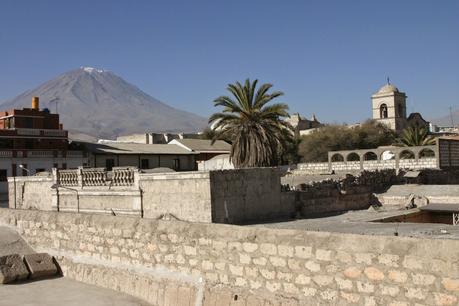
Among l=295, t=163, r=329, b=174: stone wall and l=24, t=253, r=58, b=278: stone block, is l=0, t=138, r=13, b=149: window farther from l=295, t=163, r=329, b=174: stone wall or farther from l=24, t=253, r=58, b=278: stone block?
l=24, t=253, r=58, b=278: stone block

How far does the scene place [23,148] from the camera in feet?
151

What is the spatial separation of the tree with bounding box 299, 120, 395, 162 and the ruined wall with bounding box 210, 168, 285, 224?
139 feet

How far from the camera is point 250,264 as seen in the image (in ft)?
23.2

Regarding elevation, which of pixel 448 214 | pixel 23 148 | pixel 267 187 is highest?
pixel 23 148

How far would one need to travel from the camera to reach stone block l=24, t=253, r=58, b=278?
10516mm

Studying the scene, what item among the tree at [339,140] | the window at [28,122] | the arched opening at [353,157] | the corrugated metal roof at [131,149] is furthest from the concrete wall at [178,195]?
the tree at [339,140]

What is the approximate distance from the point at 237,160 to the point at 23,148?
21.5 meters

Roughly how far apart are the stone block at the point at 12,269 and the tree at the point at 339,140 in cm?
5705

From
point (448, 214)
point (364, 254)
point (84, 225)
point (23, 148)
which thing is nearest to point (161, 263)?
point (84, 225)

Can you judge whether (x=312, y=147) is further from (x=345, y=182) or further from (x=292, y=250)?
(x=292, y=250)

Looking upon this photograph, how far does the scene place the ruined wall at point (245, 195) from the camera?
850 inches

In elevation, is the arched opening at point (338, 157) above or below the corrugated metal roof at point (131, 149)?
below

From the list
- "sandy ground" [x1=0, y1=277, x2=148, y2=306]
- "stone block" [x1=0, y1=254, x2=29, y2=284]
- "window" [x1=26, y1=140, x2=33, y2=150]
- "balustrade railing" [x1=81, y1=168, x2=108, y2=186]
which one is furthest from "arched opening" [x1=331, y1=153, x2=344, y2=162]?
"sandy ground" [x1=0, y1=277, x2=148, y2=306]

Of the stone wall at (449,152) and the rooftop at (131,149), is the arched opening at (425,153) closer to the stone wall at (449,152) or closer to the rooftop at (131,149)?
the stone wall at (449,152)
